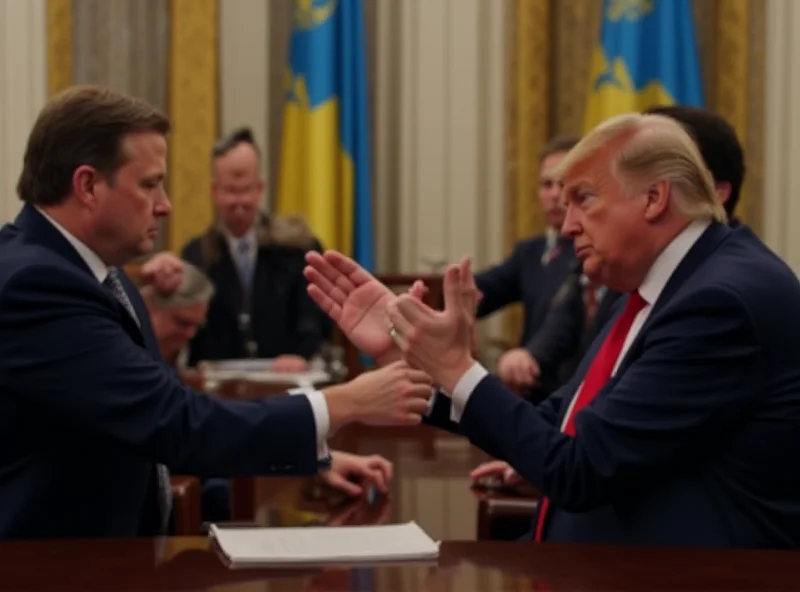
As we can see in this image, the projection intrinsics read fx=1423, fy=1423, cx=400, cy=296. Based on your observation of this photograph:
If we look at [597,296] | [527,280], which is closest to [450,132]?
[527,280]

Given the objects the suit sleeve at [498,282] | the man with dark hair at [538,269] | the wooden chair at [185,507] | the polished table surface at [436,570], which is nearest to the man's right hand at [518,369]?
the man with dark hair at [538,269]

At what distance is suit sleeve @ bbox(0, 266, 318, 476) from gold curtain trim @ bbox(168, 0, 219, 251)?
14.6 feet

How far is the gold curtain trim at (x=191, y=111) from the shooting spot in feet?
23.2

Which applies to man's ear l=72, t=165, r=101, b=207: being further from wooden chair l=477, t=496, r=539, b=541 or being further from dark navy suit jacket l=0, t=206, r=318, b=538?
wooden chair l=477, t=496, r=539, b=541

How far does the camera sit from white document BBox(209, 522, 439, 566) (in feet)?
7.23

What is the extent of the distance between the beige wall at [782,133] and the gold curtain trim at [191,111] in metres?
2.74

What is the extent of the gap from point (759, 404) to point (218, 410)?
98 cm

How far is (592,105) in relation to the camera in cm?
704

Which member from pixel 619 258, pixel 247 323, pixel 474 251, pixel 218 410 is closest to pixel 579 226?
pixel 619 258

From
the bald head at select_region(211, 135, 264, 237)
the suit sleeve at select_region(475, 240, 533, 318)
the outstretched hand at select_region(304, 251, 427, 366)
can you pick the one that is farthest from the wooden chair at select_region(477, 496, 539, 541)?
the bald head at select_region(211, 135, 264, 237)

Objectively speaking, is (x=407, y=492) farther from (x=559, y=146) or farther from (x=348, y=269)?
(x=559, y=146)

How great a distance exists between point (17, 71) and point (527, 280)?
2790mm

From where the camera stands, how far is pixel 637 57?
704cm

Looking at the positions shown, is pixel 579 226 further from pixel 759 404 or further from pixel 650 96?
pixel 650 96
